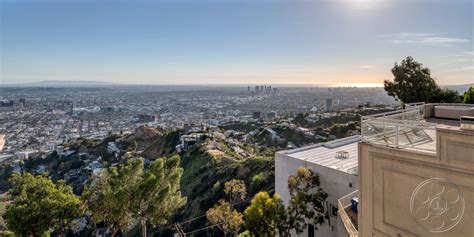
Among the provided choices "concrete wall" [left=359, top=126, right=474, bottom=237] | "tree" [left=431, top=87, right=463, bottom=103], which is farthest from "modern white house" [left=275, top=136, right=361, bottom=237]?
"tree" [left=431, top=87, right=463, bottom=103]

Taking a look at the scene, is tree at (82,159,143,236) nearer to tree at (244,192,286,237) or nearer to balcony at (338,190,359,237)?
tree at (244,192,286,237)

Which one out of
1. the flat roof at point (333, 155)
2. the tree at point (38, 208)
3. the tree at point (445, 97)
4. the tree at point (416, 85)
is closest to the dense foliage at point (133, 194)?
the tree at point (38, 208)

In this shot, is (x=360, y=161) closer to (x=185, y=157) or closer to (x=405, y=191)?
(x=405, y=191)

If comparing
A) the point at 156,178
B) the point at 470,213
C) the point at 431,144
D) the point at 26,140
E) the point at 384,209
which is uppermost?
the point at 431,144

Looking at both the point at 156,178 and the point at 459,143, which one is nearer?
the point at 459,143

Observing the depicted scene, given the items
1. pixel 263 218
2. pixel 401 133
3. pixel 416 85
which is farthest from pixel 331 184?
pixel 416 85

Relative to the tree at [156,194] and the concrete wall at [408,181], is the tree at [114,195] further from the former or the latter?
the concrete wall at [408,181]

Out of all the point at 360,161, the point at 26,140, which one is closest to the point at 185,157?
the point at 360,161
